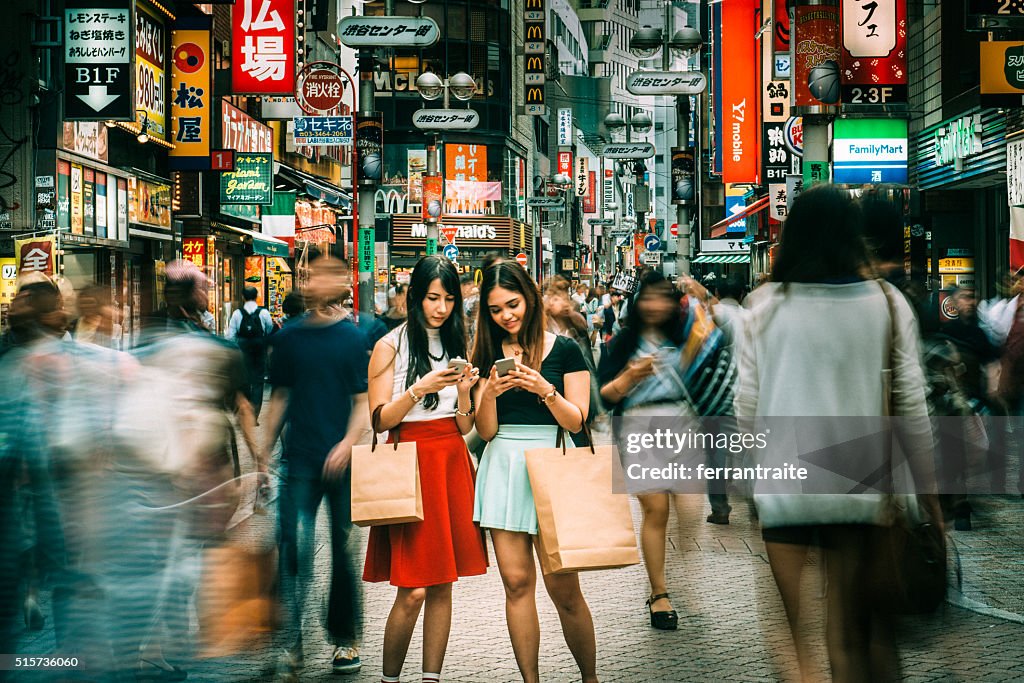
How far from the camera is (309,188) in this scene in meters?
36.1

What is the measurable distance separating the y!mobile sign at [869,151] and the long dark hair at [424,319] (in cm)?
1520

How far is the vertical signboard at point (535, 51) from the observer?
5303 cm

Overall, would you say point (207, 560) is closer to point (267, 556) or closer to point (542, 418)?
point (267, 556)

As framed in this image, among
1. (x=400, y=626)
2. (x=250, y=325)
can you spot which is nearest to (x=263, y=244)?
(x=250, y=325)

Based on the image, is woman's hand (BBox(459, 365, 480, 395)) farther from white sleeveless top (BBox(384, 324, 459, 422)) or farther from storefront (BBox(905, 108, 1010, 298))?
storefront (BBox(905, 108, 1010, 298))

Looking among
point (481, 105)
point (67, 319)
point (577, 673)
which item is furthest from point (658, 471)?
point (481, 105)

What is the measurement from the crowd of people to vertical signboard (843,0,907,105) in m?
8.81

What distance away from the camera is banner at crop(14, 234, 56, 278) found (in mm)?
16469

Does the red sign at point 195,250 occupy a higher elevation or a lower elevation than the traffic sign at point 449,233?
lower

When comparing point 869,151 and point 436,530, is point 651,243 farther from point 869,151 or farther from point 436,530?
point 436,530

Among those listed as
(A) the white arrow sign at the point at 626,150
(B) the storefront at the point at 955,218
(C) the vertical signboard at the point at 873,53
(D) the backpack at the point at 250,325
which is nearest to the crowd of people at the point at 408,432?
(C) the vertical signboard at the point at 873,53

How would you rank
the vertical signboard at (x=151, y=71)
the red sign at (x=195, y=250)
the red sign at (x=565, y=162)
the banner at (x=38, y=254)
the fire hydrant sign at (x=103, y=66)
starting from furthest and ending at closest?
the red sign at (x=565, y=162)
the red sign at (x=195, y=250)
the vertical signboard at (x=151, y=71)
the fire hydrant sign at (x=103, y=66)
the banner at (x=38, y=254)

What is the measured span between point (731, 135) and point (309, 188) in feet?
40.9

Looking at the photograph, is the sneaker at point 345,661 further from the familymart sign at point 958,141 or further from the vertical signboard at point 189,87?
the vertical signboard at point 189,87
